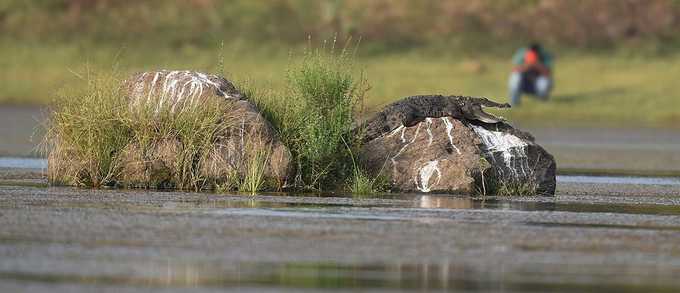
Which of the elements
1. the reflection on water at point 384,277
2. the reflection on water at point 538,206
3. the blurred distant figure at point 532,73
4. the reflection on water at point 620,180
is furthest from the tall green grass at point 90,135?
the blurred distant figure at point 532,73

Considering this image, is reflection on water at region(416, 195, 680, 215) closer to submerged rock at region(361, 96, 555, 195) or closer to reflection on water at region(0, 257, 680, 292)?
submerged rock at region(361, 96, 555, 195)

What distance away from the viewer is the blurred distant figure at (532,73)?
41.8m

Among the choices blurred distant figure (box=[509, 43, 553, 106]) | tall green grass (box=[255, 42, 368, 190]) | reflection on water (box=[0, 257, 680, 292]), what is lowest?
reflection on water (box=[0, 257, 680, 292])

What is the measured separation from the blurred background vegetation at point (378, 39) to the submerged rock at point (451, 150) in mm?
23610

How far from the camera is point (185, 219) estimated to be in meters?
14.2

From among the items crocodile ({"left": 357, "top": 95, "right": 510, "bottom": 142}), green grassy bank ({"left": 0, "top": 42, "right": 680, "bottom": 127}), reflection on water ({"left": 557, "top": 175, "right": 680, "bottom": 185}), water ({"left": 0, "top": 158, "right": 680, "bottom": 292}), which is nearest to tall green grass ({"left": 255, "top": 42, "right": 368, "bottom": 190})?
crocodile ({"left": 357, "top": 95, "right": 510, "bottom": 142})

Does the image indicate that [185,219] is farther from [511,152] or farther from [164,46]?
[164,46]

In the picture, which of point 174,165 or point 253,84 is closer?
point 174,165

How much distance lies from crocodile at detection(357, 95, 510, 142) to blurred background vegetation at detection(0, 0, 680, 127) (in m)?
23.5

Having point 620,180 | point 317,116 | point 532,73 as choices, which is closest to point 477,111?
point 317,116

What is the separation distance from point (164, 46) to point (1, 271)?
131 ft

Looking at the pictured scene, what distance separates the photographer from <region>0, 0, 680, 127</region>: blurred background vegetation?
4572 cm

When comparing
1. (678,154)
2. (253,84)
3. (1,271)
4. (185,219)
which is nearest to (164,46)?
(678,154)

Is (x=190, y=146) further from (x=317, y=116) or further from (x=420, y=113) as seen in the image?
(x=420, y=113)
